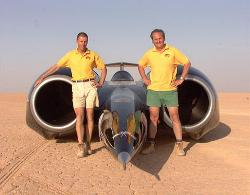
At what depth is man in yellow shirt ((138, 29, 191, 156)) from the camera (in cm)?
683

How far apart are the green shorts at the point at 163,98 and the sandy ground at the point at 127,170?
0.91 m

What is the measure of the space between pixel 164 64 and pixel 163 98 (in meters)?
0.58


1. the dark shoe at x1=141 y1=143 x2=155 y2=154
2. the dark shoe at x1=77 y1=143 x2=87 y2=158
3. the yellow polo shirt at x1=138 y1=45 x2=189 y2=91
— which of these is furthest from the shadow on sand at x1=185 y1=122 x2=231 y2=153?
the dark shoe at x1=77 y1=143 x2=87 y2=158

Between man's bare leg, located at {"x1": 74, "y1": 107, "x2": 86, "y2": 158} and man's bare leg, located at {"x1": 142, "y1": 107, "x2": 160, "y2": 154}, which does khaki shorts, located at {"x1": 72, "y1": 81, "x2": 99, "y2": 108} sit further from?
man's bare leg, located at {"x1": 142, "y1": 107, "x2": 160, "y2": 154}

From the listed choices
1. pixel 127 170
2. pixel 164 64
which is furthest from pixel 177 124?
pixel 127 170

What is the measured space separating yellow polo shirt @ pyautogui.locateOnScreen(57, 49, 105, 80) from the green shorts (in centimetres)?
102

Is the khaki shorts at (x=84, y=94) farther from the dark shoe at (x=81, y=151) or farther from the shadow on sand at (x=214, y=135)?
the shadow on sand at (x=214, y=135)

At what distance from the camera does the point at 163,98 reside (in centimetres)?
697

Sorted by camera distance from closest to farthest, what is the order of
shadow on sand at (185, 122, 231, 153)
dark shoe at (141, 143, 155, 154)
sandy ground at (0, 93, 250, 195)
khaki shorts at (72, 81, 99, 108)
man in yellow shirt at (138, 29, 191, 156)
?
sandy ground at (0, 93, 250, 195) → man in yellow shirt at (138, 29, 191, 156) → khaki shorts at (72, 81, 99, 108) → dark shoe at (141, 143, 155, 154) → shadow on sand at (185, 122, 231, 153)

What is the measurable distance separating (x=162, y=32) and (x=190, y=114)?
2.53 m

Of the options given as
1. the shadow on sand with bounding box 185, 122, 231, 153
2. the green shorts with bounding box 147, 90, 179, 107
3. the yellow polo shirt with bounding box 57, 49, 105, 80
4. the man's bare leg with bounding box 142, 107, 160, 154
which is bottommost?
the shadow on sand with bounding box 185, 122, 231, 153

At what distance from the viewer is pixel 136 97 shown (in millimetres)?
7613

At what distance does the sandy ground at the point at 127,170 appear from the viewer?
5262mm

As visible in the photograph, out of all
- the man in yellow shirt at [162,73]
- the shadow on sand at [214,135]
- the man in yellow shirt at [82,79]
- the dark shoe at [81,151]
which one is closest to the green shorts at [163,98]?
the man in yellow shirt at [162,73]
